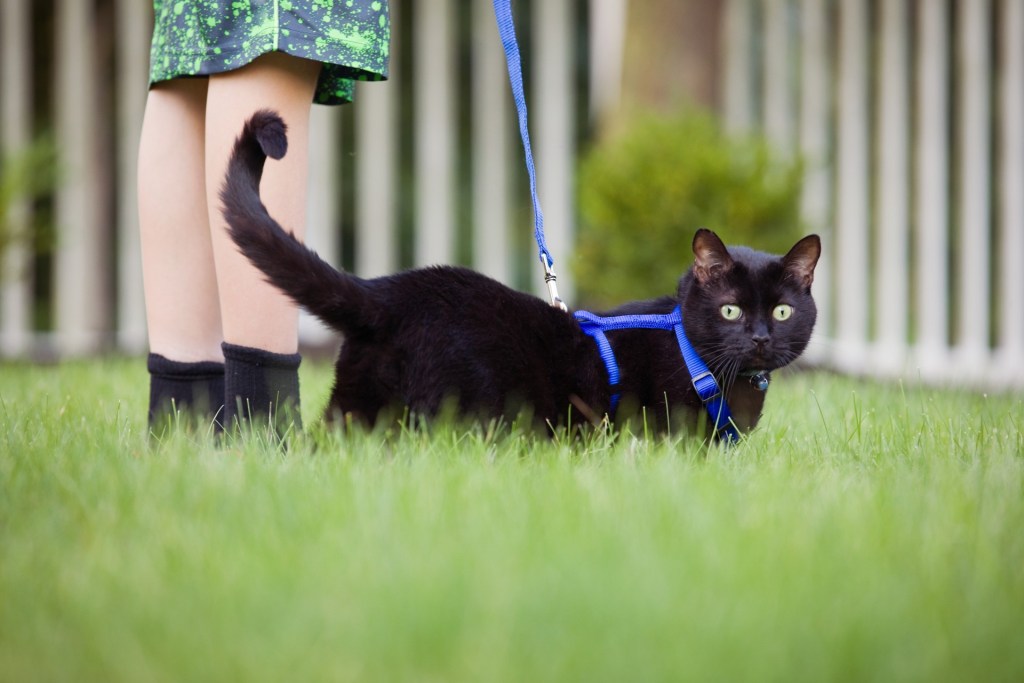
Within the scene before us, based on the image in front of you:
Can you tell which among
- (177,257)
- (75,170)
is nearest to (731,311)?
(177,257)

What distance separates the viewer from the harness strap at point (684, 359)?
92.8 inches

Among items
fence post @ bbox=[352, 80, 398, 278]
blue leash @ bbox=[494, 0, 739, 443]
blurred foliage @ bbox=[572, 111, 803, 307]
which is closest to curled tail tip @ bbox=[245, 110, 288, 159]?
blue leash @ bbox=[494, 0, 739, 443]

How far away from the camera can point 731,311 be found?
2.48m

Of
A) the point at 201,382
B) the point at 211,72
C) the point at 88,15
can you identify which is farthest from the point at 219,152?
the point at 88,15

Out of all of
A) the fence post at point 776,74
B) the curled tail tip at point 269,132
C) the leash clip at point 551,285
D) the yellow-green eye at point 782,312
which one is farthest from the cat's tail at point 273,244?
the fence post at point 776,74

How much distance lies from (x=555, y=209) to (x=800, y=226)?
74.3 inches

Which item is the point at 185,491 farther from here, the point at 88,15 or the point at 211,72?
the point at 88,15

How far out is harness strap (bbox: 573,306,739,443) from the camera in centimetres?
236

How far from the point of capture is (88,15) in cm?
666

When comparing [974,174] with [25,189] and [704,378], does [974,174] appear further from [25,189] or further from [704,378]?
[25,189]

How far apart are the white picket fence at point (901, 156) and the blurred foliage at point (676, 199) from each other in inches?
51.6

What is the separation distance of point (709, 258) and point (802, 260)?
0.24 metres

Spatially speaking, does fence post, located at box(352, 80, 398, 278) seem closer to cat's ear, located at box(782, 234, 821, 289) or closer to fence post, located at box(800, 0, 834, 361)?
fence post, located at box(800, 0, 834, 361)

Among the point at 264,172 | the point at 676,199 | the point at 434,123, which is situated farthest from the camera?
the point at 434,123
